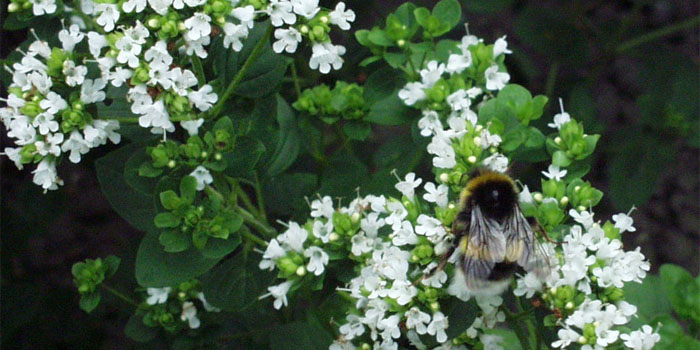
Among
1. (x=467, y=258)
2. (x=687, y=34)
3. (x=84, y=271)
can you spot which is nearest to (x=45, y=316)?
(x=84, y=271)

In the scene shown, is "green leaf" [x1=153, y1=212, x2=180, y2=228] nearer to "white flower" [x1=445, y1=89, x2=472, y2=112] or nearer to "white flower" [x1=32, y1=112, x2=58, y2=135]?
"white flower" [x1=32, y1=112, x2=58, y2=135]

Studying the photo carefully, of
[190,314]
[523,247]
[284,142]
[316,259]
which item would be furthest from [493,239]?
[190,314]

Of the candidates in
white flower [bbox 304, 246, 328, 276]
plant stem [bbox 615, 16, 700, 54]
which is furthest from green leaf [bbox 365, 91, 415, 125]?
plant stem [bbox 615, 16, 700, 54]

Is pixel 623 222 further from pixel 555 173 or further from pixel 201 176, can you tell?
pixel 201 176

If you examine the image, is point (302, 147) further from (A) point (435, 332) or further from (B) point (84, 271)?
(A) point (435, 332)

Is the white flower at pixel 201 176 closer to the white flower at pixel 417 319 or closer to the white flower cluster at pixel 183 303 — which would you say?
the white flower cluster at pixel 183 303

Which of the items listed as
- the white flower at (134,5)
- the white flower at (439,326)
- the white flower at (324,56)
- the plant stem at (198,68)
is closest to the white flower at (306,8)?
the white flower at (324,56)
